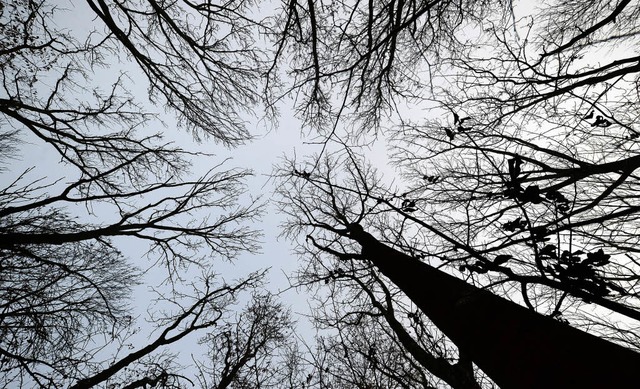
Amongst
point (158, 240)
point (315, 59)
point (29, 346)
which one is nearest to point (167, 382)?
point (29, 346)

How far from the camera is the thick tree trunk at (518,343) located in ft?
4.14

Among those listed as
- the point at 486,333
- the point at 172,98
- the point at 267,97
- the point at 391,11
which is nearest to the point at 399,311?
the point at 486,333

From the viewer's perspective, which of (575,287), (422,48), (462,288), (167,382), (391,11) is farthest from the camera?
(167,382)

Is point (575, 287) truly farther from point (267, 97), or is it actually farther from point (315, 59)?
point (267, 97)

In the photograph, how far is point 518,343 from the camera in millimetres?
1543

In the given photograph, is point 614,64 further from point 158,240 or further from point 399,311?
point 158,240

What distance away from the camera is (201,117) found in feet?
14.6

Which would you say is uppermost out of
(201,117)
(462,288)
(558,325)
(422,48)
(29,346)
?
(201,117)

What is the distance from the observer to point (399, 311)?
444 centimetres

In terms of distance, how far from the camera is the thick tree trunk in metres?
1.26

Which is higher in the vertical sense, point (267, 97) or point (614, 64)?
point (267, 97)

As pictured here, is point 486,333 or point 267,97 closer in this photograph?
point 486,333

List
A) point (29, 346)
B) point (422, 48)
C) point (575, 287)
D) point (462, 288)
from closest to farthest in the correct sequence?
point (575, 287)
point (462, 288)
point (422, 48)
point (29, 346)

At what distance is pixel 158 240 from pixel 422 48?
497cm
